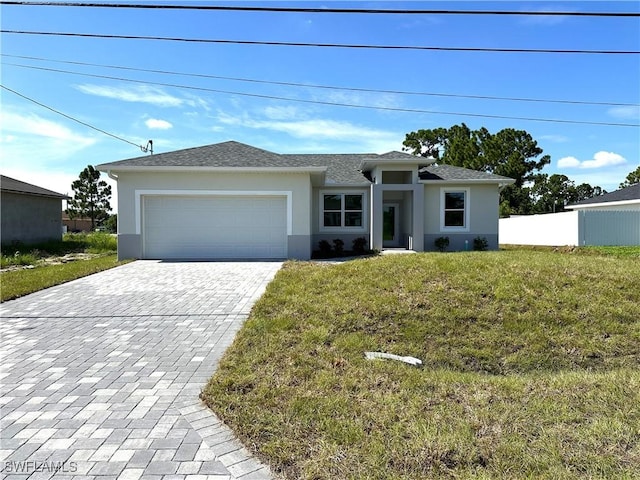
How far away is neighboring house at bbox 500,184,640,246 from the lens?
2002 cm

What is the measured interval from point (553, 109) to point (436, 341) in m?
15.2

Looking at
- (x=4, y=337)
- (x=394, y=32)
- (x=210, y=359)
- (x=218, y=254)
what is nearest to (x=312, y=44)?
(x=394, y=32)

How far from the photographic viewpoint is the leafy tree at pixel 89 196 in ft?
147

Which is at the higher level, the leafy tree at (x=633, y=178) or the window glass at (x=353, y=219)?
the leafy tree at (x=633, y=178)

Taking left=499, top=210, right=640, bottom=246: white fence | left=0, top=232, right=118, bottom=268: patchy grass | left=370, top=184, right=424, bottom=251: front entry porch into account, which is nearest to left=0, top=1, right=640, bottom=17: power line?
left=370, top=184, right=424, bottom=251: front entry porch

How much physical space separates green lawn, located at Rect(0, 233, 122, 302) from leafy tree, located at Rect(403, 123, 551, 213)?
30480mm

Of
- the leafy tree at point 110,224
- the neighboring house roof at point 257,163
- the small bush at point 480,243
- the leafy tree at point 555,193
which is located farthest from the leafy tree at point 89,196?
the leafy tree at point 555,193

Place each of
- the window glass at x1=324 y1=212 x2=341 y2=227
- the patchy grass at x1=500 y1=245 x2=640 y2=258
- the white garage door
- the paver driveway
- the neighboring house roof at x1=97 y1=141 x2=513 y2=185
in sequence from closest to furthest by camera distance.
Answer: the paver driveway, the neighboring house roof at x1=97 y1=141 x2=513 y2=185, the white garage door, the patchy grass at x1=500 y1=245 x2=640 y2=258, the window glass at x1=324 y1=212 x2=341 y2=227

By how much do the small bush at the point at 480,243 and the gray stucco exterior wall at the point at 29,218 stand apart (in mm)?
22025

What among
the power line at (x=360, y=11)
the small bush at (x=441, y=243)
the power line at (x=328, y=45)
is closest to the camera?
the power line at (x=360, y=11)

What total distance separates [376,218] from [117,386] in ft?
42.3

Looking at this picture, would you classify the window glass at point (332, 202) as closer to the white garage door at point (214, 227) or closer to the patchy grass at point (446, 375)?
the white garage door at point (214, 227)

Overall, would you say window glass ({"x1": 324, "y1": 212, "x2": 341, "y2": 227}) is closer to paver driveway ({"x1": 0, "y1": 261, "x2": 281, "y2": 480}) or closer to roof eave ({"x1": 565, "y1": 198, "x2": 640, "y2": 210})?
paver driveway ({"x1": 0, "y1": 261, "x2": 281, "y2": 480})

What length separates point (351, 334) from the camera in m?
5.10
